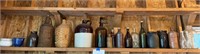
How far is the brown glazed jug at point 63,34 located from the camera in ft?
6.60

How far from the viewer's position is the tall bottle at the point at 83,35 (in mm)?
1994

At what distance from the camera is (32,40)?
2.06m

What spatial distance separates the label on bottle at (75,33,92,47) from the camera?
1.99 m

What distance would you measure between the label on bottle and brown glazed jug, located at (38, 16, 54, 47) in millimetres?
247

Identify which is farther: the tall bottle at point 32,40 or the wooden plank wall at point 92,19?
the wooden plank wall at point 92,19

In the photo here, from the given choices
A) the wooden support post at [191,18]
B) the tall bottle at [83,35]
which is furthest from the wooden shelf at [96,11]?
the tall bottle at [83,35]

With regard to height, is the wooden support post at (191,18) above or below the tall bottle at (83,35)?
above

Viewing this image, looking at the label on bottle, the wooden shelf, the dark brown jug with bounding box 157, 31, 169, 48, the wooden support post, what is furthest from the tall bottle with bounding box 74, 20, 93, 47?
the wooden support post

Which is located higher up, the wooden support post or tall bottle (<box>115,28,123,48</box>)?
the wooden support post

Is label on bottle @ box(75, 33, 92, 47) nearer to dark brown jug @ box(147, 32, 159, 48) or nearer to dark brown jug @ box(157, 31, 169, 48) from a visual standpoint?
dark brown jug @ box(147, 32, 159, 48)

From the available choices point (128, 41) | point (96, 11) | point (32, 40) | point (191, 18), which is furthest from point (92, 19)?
point (191, 18)

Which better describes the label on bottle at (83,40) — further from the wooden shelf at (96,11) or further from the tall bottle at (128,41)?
the tall bottle at (128,41)

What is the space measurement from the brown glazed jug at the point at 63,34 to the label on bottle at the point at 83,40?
0.09 m

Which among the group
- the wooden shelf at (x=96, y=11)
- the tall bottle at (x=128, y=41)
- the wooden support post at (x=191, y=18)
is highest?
the wooden shelf at (x=96, y=11)
